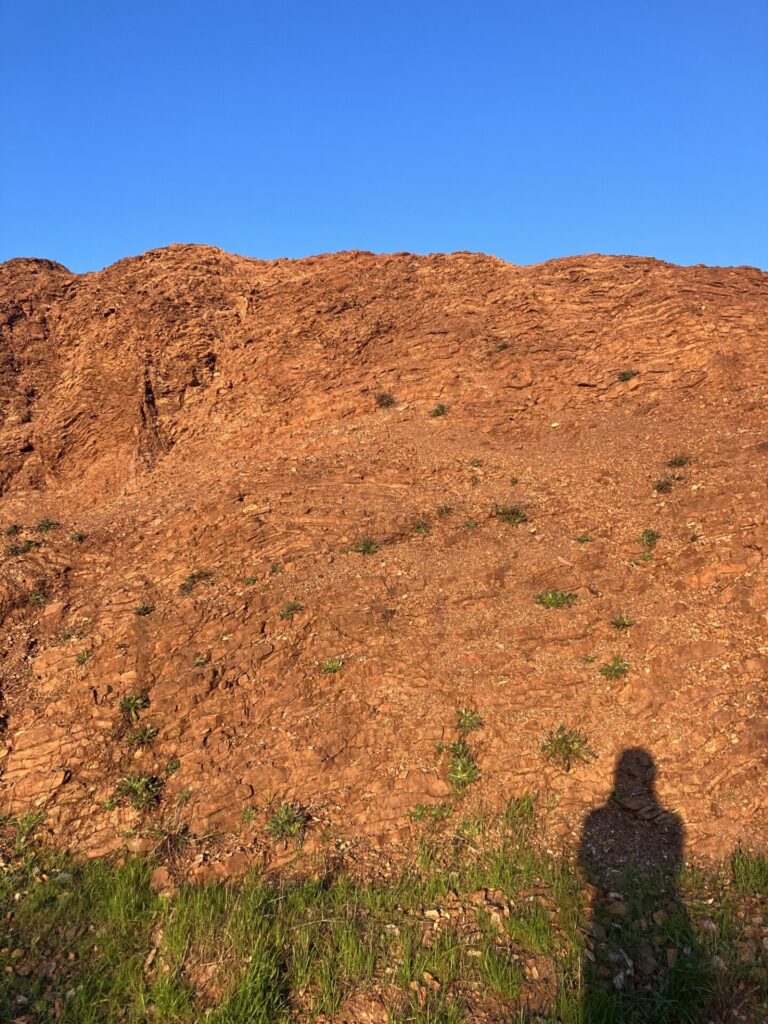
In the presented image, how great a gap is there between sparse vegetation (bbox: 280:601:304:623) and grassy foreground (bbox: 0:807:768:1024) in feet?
10.0

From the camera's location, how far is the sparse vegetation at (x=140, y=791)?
5.55 m

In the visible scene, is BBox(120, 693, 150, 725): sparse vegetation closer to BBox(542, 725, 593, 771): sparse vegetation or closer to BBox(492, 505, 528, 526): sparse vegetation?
BBox(542, 725, 593, 771): sparse vegetation

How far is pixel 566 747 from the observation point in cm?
554

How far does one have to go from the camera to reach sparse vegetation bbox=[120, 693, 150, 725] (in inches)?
255

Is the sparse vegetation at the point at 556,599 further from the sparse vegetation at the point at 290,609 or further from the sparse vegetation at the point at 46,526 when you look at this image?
the sparse vegetation at the point at 46,526

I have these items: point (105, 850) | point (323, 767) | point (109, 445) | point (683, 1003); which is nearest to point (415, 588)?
point (323, 767)

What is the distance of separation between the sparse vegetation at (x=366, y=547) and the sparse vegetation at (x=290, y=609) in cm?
130

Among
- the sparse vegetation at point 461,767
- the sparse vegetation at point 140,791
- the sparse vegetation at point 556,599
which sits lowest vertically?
the sparse vegetation at point 140,791

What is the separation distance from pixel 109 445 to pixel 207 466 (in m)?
2.51

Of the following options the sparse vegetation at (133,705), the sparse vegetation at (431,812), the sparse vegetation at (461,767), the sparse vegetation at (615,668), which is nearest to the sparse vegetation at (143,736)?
the sparse vegetation at (133,705)

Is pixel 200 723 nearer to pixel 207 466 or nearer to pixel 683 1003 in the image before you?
pixel 683 1003

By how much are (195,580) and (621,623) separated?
5368mm

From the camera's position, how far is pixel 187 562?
8828 millimetres

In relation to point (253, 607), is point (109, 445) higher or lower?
higher
